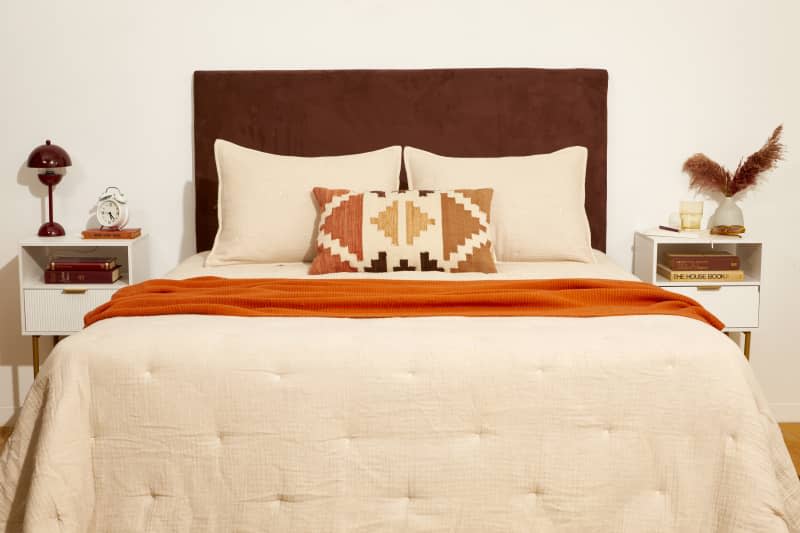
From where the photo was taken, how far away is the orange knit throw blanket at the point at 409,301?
8.34 ft

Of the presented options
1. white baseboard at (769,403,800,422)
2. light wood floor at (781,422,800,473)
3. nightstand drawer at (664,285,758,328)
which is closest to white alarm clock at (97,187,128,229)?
nightstand drawer at (664,285,758,328)

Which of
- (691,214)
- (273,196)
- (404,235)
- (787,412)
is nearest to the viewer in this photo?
(404,235)

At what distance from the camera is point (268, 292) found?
269 cm

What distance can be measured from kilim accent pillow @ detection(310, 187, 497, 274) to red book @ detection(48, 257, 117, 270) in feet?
3.17

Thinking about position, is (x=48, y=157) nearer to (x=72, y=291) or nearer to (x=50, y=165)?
(x=50, y=165)

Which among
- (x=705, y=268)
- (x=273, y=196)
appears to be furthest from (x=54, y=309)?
(x=705, y=268)

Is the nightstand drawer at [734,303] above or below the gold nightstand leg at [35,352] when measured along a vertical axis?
above

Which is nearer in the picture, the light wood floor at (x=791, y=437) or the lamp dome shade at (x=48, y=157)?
the light wood floor at (x=791, y=437)

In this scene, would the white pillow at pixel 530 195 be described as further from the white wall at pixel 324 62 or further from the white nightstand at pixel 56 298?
the white nightstand at pixel 56 298

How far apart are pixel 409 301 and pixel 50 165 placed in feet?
6.34

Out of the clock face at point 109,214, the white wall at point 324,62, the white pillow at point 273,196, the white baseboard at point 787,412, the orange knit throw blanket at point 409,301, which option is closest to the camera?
the orange knit throw blanket at point 409,301

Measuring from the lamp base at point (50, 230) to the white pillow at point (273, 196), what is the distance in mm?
705

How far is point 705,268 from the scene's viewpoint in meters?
3.77

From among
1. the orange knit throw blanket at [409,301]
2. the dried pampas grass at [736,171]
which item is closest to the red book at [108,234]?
the orange knit throw blanket at [409,301]
